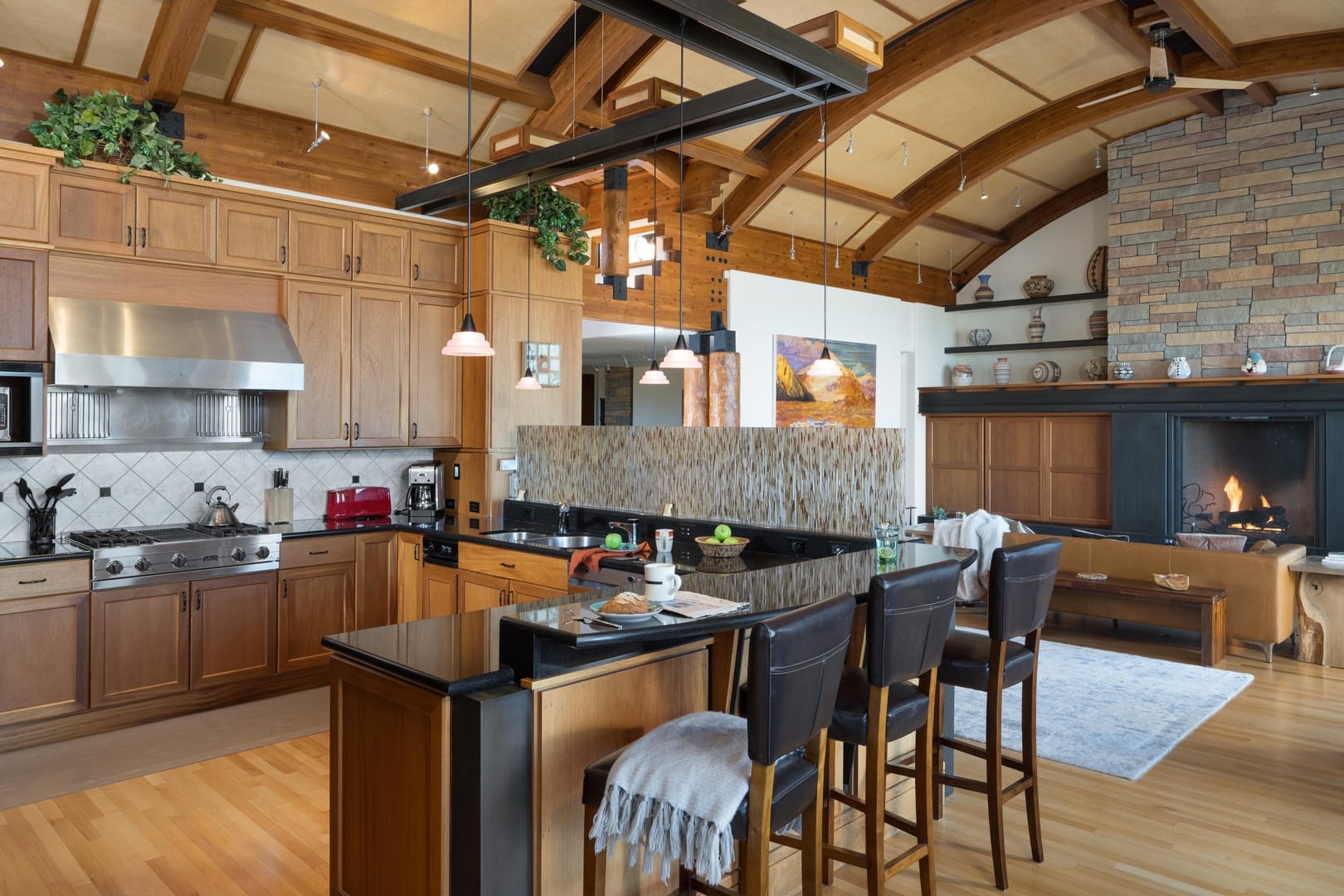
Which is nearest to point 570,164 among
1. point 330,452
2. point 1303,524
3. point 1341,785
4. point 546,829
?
point 330,452

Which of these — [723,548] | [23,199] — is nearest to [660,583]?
[723,548]

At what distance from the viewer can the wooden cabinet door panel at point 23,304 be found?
4.39m

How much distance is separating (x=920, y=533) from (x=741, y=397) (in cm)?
261

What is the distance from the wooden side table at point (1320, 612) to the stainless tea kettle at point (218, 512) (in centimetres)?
680

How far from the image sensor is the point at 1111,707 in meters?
4.98

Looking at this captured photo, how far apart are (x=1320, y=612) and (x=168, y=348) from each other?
7.32m

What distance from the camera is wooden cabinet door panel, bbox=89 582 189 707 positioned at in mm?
4445

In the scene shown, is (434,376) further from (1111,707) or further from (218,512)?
(1111,707)

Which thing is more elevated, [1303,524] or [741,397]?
[741,397]

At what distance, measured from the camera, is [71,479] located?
496 centimetres

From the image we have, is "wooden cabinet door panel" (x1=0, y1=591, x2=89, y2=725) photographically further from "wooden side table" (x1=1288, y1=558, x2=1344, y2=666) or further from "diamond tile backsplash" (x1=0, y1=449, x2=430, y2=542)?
"wooden side table" (x1=1288, y1=558, x2=1344, y2=666)

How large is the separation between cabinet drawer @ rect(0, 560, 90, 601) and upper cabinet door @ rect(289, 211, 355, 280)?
6.68ft

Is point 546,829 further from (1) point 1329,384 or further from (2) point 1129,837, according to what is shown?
(1) point 1329,384

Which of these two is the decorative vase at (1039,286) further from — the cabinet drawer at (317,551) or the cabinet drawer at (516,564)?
the cabinet drawer at (317,551)
